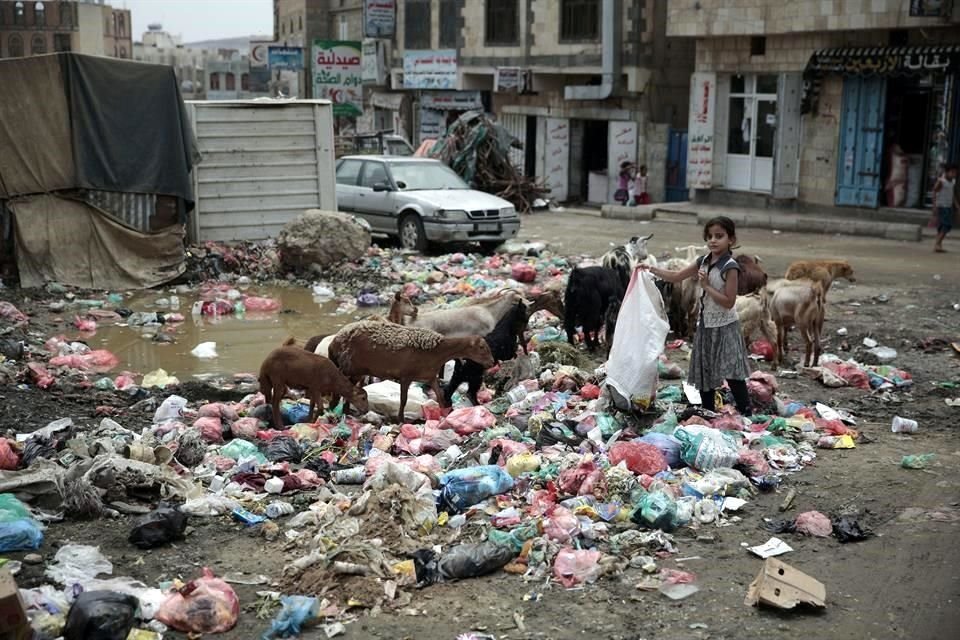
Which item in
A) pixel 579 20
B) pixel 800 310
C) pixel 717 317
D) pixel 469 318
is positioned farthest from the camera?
pixel 579 20

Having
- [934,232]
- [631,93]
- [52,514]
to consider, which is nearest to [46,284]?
[52,514]

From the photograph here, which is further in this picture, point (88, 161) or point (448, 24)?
point (448, 24)

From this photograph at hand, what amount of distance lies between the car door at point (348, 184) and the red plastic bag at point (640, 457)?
43.5 ft

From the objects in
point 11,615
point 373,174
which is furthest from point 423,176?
point 11,615

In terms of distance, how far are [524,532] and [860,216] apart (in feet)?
62.4

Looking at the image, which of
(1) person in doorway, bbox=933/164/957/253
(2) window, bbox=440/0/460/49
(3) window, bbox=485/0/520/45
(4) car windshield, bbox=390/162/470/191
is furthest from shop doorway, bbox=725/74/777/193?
(2) window, bbox=440/0/460/49

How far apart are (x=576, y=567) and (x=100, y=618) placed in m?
2.26

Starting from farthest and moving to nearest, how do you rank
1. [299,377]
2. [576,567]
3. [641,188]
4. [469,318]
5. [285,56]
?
1. [285,56]
2. [641,188]
3. [469,318]
4. [299,377]
5. [576,567]

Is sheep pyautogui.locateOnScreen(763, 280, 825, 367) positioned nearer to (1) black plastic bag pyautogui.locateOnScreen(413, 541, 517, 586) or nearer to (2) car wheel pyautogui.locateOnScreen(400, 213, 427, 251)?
(1) black plastic bag pyautogui.locateOnScreen(413, 541, 517, 586)

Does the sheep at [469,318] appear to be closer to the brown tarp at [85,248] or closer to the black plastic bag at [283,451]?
the black plastic bag at [283,451]

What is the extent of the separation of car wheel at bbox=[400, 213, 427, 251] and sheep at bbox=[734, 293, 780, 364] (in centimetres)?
879

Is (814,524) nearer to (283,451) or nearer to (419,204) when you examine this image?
(283,451)

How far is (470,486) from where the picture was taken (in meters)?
6.61

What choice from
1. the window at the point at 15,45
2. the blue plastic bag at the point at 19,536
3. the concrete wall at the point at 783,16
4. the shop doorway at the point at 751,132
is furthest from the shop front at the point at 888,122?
the window at the point at 15,45
